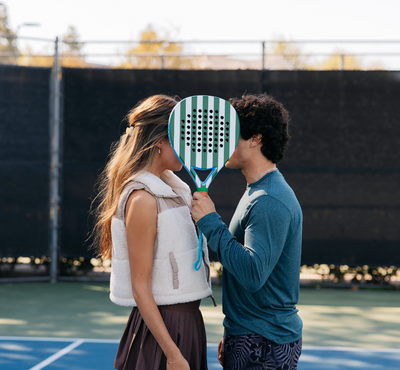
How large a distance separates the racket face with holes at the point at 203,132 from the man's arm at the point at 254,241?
7.9 inches

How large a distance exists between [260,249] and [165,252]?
1.25 feet

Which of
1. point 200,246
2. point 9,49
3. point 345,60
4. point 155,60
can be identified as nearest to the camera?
point 200,246

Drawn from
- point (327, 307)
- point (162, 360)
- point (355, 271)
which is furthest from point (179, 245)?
point (355, 271)

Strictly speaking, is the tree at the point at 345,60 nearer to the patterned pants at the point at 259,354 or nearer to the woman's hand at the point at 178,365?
the patterned pants at the point at 259,354

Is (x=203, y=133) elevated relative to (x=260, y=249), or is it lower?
elevated

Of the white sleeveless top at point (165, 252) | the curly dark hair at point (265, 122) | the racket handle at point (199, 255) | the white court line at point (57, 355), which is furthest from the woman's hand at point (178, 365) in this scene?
the white court line at point (57, 355)

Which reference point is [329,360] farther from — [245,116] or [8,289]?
[8,289]

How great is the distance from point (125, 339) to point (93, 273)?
5.63 meters

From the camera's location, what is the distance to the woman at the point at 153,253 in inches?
71.5

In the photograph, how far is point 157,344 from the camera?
192 centimetres

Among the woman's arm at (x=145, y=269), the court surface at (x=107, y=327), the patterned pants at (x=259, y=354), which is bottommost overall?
the court surface at (x=107, y=327)

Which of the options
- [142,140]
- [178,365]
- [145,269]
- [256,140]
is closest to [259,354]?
[178,365]

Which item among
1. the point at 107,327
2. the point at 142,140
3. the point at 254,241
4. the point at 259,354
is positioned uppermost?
the point at 142,140

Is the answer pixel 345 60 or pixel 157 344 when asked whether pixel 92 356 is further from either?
pixel 345 60
